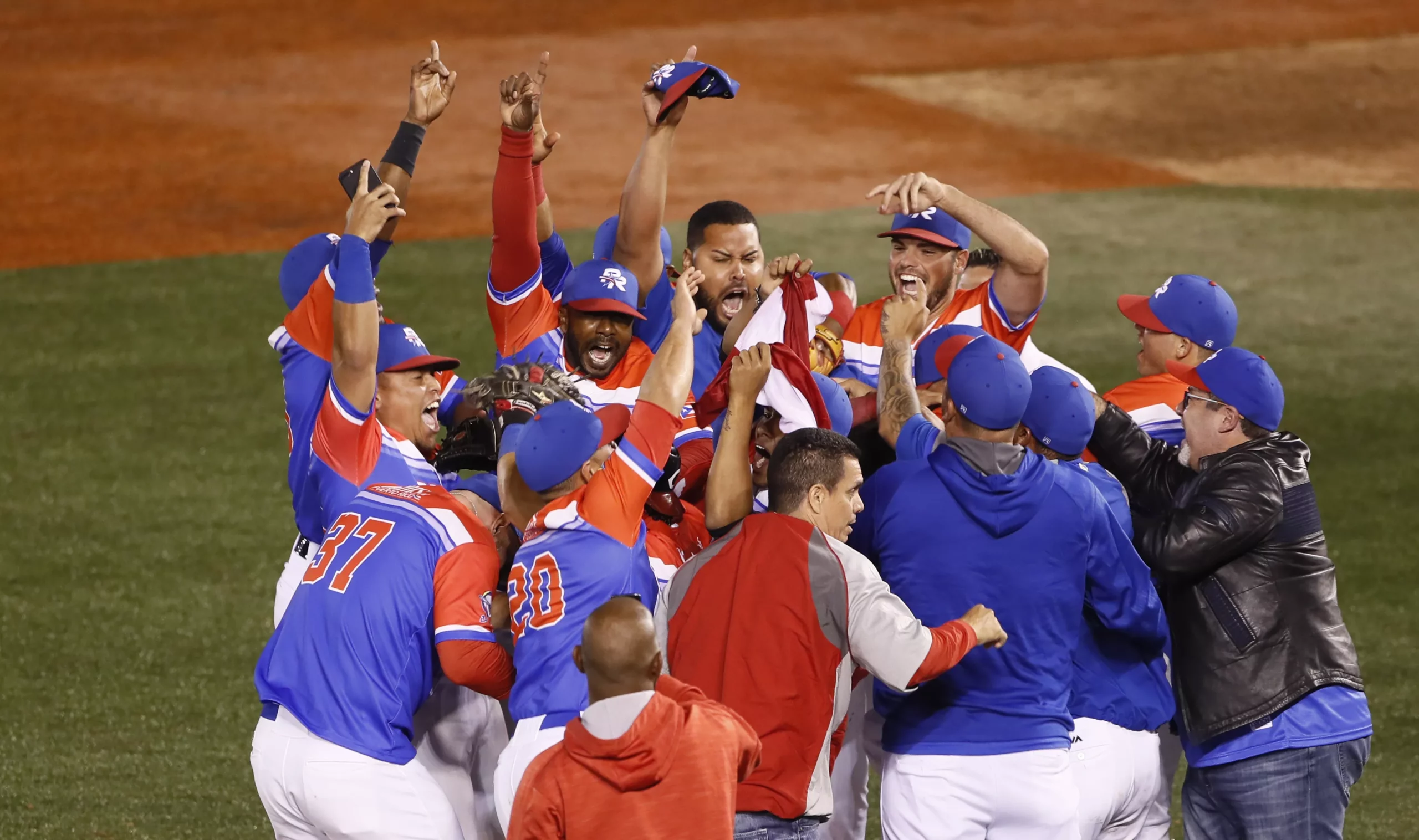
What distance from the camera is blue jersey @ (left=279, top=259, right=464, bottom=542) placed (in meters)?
4.58

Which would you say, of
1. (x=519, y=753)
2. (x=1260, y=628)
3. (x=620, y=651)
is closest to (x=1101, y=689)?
(x=1260, y=628)

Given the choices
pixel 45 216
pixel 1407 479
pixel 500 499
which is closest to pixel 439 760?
pixel 500 499

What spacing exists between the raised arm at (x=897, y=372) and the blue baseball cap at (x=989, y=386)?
1.18 feet

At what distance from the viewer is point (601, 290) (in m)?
4.91

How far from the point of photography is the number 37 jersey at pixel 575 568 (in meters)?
3.84

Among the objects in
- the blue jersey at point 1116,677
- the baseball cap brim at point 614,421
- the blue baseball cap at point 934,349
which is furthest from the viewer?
the blue baseball cap at point 934,349

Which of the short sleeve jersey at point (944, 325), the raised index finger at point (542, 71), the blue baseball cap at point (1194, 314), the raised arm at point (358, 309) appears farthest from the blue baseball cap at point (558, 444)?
the blue baseball cap at point (1194, 314)

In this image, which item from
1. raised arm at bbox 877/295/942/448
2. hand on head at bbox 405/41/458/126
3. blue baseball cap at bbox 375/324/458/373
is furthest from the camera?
hand on head at bbox 405/41/458/126

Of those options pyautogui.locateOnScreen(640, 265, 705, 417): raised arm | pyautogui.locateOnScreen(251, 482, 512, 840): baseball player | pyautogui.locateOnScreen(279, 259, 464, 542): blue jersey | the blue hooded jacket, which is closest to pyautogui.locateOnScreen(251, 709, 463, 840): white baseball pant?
pyautogui.locateOnScreen(251, 482, 512, 840): baseball player

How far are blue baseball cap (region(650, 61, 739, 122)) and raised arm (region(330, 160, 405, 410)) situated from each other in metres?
1.14

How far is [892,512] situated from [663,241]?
80.8 inches

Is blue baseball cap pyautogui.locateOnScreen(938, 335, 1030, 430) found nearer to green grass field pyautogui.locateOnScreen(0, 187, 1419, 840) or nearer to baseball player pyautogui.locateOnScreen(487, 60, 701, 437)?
baseball player pyautogui.locateOnScreen(487, 60, 701, 437)

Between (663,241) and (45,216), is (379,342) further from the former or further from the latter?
(45,216)

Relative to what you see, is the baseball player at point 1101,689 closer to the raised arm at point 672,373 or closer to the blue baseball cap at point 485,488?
the raised arm at point 672,373
